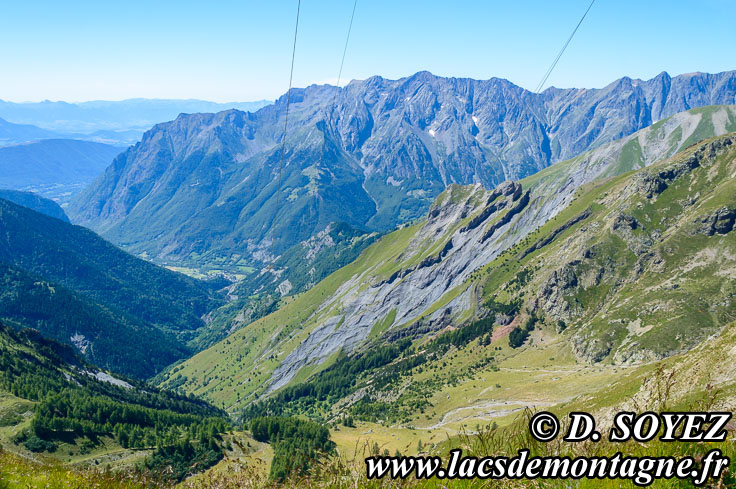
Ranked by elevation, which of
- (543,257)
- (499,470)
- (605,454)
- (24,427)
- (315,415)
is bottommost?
(315,415)

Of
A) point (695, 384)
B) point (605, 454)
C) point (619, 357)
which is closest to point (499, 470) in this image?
point (605, 454)

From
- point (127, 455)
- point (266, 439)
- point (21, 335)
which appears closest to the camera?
point (127, 455)

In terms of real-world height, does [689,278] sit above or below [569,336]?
above

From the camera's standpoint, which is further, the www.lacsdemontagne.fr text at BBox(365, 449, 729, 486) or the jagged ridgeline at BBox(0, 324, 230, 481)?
the jagged ridgeline at BBox(0, 324, 230, 481)

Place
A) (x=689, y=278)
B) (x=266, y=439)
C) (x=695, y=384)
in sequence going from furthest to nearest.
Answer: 1. (x=689, y=278)
2. (x=266, y=439)
3. (x=695, y=384)

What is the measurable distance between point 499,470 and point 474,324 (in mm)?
172382

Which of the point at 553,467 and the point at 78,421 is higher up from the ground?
the point at 553,467

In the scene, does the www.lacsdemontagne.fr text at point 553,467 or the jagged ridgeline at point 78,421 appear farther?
the jagged ridgeline at point 78,421

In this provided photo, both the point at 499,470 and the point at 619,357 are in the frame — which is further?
the point at 619,357

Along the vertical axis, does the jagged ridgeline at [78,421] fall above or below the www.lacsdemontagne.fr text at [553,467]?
below

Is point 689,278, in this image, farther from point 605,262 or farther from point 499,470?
point 499,470

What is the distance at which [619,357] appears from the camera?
112312 mm

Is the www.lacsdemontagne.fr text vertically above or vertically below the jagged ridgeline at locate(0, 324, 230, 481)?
above

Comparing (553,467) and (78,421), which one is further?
(78,421)
